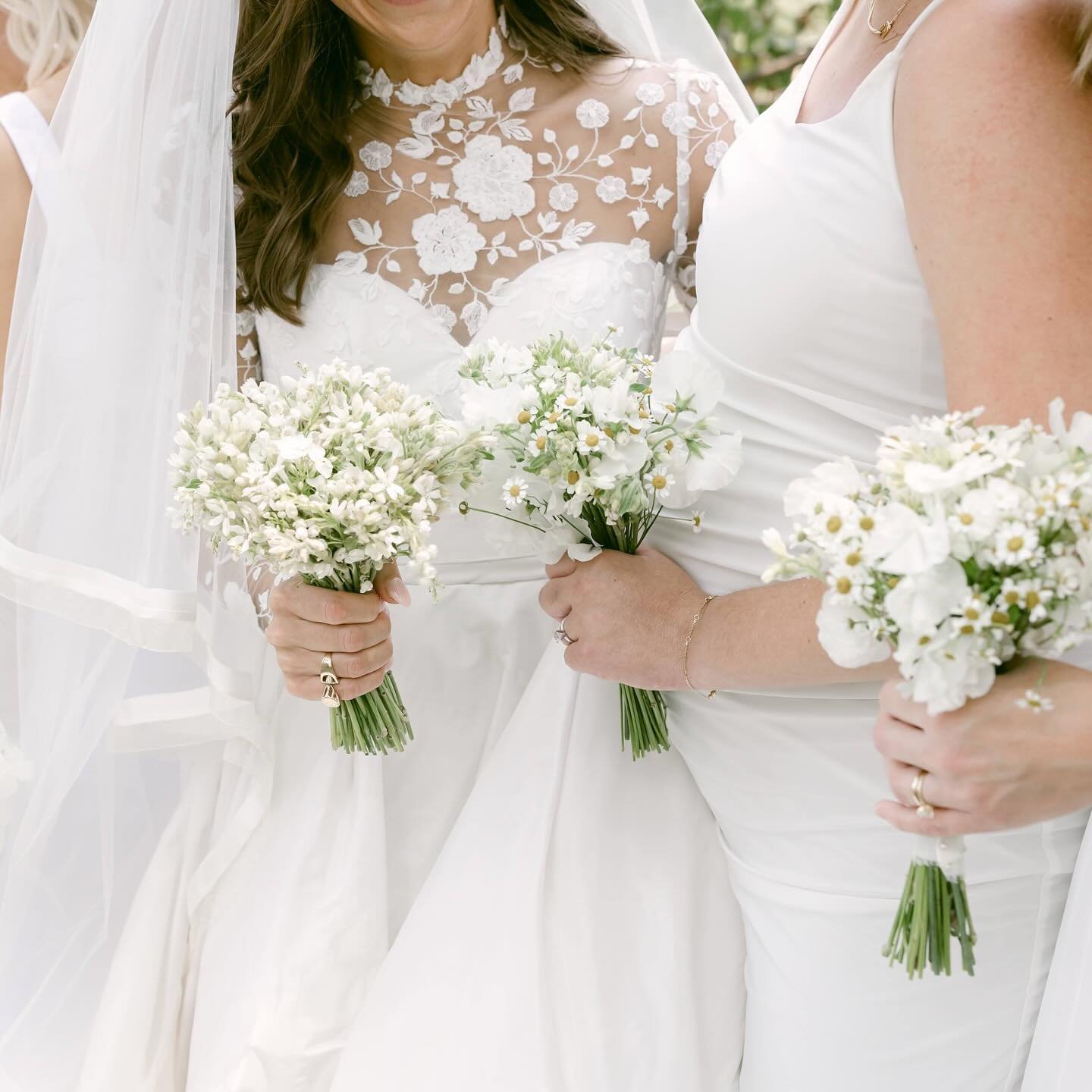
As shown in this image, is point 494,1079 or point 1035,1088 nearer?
point 1035,1088

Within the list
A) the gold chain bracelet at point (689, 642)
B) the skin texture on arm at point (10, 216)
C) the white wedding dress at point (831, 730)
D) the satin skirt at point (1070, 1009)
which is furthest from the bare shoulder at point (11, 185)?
the satin skirt at point (1070, 1009)

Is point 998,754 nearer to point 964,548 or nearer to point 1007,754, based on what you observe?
point 1007,754

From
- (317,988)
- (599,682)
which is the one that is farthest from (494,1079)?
(599,682)

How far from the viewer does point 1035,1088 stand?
57.3 inches

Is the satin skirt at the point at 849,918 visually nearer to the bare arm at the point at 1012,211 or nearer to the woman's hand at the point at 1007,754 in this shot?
the woman's hand at the point at 1007,754

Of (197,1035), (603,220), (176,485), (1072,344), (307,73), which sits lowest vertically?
(197,1035)

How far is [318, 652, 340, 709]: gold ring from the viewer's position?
176cm

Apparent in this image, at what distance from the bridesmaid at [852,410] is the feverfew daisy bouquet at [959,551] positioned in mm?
180

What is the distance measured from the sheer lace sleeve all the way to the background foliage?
8.83 feet

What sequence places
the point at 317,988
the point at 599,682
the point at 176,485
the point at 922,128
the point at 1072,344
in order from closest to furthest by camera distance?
the point at 1072,344 < the point at 922,128 < the point at 176,485 < the point at 317,988 < the point at 599,682

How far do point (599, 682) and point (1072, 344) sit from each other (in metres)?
0.91

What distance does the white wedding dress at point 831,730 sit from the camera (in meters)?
1.53

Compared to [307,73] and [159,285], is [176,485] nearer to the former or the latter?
[159,285]

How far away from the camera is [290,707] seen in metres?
2.03
